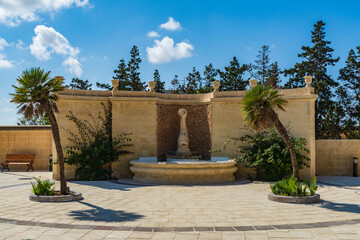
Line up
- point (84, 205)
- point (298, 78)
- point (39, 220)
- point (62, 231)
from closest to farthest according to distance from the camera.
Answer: point (62, 231) < point (39, 220) < point (84, 205) < point (298, 78)

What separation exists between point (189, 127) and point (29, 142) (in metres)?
9.31

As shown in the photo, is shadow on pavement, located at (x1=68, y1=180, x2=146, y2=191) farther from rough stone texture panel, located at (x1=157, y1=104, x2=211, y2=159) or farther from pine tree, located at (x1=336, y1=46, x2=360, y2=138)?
pine tree, located at (x1=336, y1=46, x2=360, y2=138)

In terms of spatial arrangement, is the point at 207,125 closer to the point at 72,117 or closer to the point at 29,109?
the point at 72,117

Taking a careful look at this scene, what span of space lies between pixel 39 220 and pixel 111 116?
319 inches

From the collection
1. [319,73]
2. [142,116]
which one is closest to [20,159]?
[142,116]

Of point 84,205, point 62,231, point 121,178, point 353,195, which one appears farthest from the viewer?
point 121,178

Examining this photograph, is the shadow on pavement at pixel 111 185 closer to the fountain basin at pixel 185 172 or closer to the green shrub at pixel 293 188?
the fountain basin at pixel 185 172

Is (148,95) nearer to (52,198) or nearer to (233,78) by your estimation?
(52,198)

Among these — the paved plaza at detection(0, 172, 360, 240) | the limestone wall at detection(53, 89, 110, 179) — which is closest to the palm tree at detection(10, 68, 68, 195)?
the paved plaza at detection(0, 172, 360, 240)

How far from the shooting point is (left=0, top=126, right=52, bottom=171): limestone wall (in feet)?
59.4

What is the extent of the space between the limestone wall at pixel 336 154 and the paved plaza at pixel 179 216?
512 cm

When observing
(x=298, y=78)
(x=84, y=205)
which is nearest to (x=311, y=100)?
(x=84, y=205)

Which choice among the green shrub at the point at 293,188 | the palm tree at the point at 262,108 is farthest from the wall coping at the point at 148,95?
the green shrub at the point at 293,188

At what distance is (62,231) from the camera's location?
599cm
